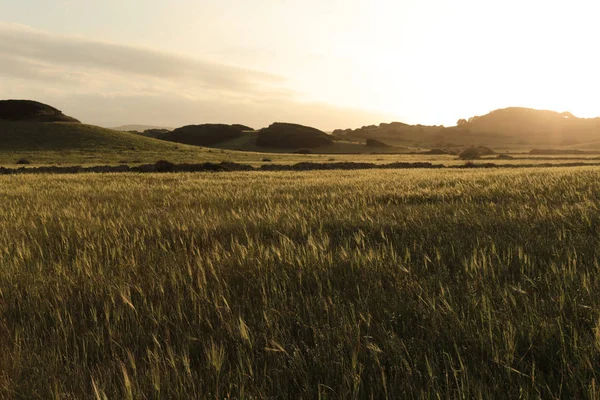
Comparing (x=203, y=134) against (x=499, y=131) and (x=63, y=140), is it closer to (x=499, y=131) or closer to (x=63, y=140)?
(x=63, y=140)

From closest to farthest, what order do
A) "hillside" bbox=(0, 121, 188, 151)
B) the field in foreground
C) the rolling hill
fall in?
1. the field in foreground
2. the rolling hill
3. "hillside" bbox=(0, 121, 188, 151)

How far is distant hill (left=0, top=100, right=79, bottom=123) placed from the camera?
280ft

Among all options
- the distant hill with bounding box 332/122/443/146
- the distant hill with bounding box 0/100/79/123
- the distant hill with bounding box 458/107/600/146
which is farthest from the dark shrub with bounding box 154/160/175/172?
the distant hill with bounding box 458/107/600/146

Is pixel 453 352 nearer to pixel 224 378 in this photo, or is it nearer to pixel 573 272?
pixel 224 378

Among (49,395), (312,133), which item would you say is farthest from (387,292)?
(312,133)

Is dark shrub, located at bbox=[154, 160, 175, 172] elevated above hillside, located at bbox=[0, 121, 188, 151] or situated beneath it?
situated beneath

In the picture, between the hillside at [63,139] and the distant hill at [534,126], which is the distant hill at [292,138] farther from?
the distant hill at [534,126]

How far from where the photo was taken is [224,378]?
5.35 feet

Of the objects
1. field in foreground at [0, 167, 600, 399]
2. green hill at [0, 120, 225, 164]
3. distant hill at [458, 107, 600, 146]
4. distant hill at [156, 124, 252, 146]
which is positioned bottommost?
field in foreground at [0, 167, 600, 399]

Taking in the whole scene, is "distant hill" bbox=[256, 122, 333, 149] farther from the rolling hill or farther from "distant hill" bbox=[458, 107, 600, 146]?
"distant hill" bbox=[458, 107, 600, 146]

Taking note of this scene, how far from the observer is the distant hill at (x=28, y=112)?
8538 cm

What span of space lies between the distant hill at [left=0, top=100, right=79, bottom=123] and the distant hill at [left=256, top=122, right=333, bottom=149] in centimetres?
4968

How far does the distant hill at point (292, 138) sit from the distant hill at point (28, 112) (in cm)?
4968

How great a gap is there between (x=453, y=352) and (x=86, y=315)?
2.22 metres
